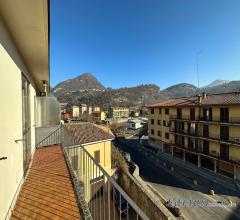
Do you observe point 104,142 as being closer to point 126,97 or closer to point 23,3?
point 23,3

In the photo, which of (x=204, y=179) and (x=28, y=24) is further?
(x=204, y=179)

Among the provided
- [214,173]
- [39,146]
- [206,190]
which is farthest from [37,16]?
[214,173]

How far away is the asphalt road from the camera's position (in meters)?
12.8

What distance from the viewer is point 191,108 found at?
931 inches

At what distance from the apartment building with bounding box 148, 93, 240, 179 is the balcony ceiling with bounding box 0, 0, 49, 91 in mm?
19509

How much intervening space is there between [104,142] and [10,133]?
11.2m

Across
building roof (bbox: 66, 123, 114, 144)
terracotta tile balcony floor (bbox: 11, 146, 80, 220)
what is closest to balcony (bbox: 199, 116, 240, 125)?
building roof (bbox: 66, 123, 114, 144)

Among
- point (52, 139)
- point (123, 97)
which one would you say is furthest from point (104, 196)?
point (123, 97)

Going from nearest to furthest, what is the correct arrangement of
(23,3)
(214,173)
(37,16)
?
(23,3), (37,16), (214,173)

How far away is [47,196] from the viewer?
3373 millimetres

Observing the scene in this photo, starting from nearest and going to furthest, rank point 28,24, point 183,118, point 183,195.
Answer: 1. point 28,24
2. point 183,195
3. point 183,118

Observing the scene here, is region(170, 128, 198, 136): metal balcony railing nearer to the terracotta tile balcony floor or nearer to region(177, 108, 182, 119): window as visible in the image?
region(177, 108, 182, 119): window

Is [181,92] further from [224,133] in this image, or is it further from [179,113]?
[224,133]

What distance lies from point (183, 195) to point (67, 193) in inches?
601
